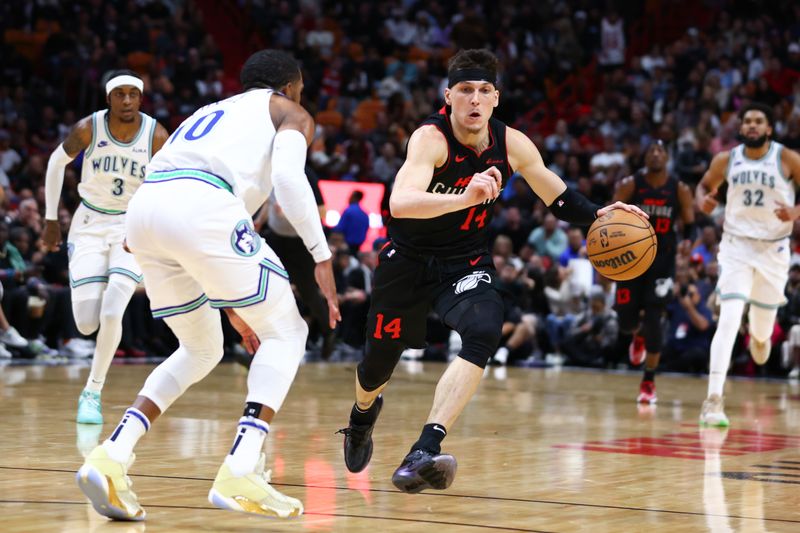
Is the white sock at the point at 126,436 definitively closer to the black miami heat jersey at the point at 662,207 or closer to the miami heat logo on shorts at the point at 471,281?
the miami heat logo on shorts at the point at 471,281

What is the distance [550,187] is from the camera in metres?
6.27

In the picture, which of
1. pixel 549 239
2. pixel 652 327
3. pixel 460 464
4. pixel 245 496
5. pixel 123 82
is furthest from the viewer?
pixel 549 239

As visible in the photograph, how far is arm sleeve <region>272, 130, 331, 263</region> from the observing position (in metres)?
4.95

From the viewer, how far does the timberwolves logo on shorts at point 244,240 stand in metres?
4.94

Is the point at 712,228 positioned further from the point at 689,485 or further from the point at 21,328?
the point at 689,485

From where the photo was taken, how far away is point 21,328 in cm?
1452

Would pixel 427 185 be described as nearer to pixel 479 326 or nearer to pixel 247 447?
pixel 479 326

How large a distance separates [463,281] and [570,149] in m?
15.6

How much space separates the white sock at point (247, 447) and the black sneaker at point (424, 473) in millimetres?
718

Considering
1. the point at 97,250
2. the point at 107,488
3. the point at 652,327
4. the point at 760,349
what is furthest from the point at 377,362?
the point at 652,327

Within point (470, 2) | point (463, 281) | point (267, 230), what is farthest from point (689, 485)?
point (470, 2)

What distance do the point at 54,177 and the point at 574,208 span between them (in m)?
4.20

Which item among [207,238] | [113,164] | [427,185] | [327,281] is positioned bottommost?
[327,281]

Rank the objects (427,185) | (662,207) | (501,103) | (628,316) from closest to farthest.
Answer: (427,185) < (662,207) < (628,316) < (501,103)
